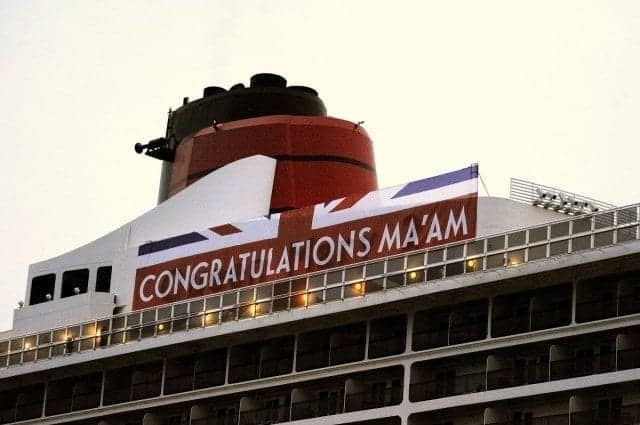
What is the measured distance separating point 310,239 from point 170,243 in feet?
21.4

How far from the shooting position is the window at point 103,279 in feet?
228

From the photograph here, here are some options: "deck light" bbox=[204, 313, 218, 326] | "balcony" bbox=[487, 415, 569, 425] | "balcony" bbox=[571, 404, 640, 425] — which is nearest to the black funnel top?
"deck light" bbox=[204, 313, 218, 326]

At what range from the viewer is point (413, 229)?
59781 mm

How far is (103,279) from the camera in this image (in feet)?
228

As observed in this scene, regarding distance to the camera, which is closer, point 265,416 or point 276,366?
point 265,416

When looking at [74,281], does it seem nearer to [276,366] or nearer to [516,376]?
[276,366]

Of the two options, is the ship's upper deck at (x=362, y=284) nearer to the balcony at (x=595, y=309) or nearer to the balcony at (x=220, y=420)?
the balcony at (x=595, y=309)

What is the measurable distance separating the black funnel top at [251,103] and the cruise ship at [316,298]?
0.28 feet

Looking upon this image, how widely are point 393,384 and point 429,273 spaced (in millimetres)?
3747

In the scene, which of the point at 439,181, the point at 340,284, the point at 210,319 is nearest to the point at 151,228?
the point at 210,319

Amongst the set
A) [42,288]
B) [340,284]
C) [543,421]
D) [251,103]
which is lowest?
[543,421]

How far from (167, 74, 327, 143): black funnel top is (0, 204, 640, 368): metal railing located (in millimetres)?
11186

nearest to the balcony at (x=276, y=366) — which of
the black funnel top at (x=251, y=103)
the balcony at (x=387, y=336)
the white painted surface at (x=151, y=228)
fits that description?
the balcony at (x=387, y=336)

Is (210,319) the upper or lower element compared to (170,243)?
lower
